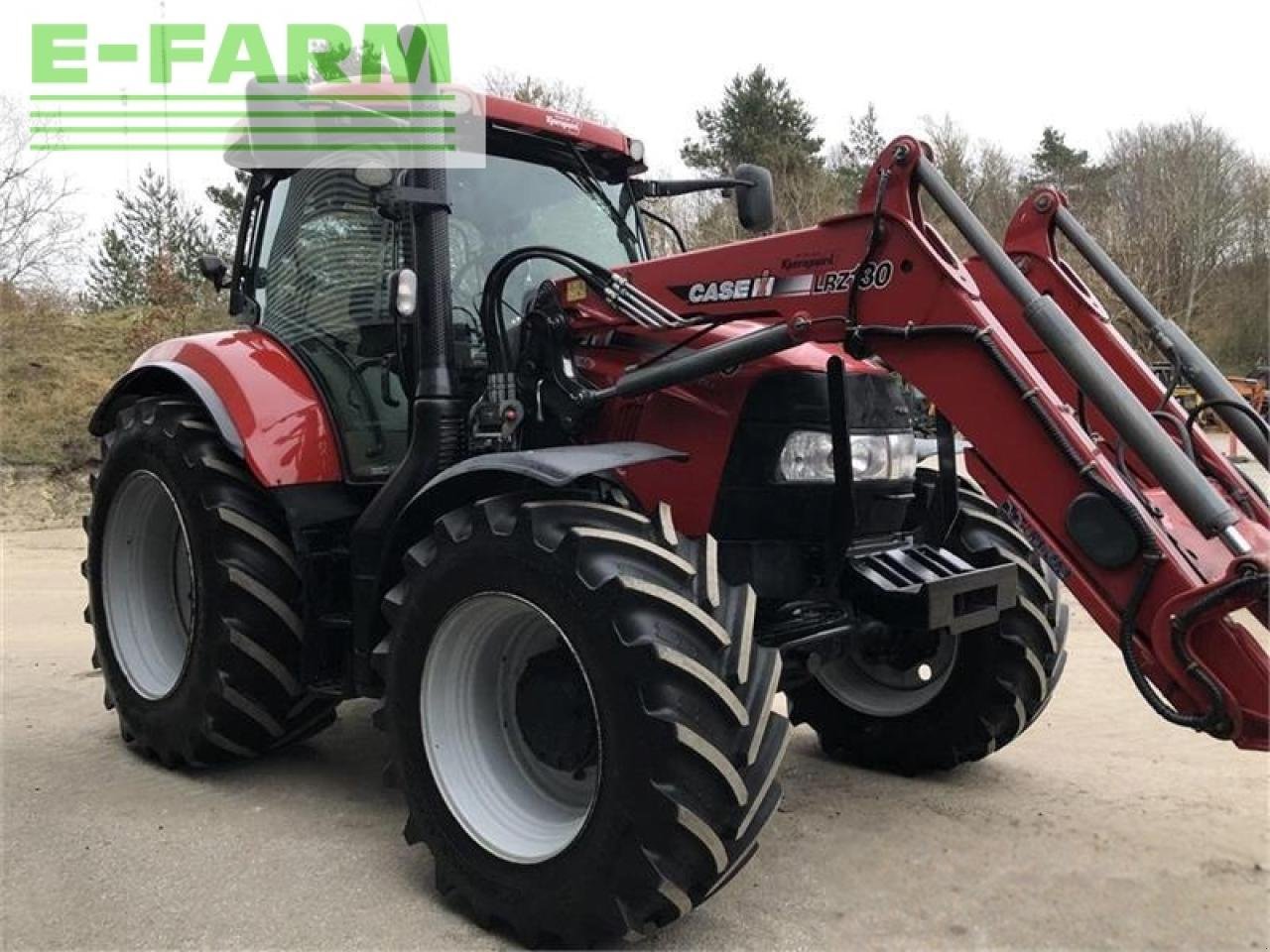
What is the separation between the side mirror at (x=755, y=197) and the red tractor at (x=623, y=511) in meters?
0.01

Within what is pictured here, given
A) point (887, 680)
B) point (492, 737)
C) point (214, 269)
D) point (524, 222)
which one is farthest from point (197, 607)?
point (887, 680)

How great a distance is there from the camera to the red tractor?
2543 millimetres

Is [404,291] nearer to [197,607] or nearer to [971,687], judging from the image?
[197,607]

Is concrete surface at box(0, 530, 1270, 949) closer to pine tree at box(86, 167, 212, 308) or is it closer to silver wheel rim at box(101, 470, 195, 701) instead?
silver wheel rim at box(101, 470, 195, 701)

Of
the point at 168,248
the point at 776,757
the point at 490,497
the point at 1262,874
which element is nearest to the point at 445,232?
the point at 490,497

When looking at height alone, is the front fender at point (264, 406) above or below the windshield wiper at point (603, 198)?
below

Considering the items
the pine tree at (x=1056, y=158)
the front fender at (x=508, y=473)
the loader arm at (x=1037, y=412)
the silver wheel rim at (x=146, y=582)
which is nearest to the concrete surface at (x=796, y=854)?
the silver wheel rim at (x=146, y=582)

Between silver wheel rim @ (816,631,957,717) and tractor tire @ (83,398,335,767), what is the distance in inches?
80.3

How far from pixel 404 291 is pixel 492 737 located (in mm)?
1483

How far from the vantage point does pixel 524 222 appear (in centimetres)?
393

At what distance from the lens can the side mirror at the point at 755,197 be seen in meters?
4.34

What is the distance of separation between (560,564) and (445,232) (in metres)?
1.48

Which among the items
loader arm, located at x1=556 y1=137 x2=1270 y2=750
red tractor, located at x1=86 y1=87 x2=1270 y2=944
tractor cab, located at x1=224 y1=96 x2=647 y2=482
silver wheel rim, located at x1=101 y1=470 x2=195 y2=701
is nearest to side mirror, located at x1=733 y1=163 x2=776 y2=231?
red tractor, located at x1=86 y1=87 x2=1270 y2=944

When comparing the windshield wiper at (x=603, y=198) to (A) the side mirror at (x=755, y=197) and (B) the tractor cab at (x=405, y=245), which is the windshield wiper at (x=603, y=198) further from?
(A) the side mirror at (x=755, y=197)
